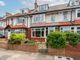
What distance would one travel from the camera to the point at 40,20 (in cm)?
3378

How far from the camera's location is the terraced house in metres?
29.3

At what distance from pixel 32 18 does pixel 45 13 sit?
11.5ft

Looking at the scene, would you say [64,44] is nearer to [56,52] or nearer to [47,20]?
[56,52]

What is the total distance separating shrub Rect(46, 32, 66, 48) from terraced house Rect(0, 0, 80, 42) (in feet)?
33.7

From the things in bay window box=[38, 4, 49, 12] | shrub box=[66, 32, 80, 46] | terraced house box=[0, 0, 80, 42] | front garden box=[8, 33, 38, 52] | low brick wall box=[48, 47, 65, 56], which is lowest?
low brick wall box=[48, 47, 65, 56]

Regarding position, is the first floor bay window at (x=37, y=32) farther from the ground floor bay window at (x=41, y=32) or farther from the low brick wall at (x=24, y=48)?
the low brick wall at (x=24, y=48)

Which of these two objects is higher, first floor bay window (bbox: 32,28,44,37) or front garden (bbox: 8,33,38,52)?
first floor bay window (bbox: 32,28,44,37)

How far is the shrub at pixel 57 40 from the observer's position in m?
19.0

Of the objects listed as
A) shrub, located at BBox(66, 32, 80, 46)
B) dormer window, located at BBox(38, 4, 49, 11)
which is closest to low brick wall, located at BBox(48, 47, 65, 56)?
shrub, located at BBox(66, 32, 80, 46)

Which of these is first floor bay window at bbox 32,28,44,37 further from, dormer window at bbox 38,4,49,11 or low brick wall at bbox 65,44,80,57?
low brick wall at bbox 65,44,80,57

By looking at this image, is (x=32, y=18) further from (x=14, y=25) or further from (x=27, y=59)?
(x=27, y=59)

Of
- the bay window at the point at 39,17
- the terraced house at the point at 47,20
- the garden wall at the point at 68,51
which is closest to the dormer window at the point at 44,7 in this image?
the terraced house at the point at 47,20

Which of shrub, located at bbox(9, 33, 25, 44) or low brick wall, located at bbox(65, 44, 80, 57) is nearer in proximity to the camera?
low brick wall, located at bbox(65, 44, 80, 57)

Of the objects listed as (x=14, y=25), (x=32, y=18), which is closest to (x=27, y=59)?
(x=32, y=18)
